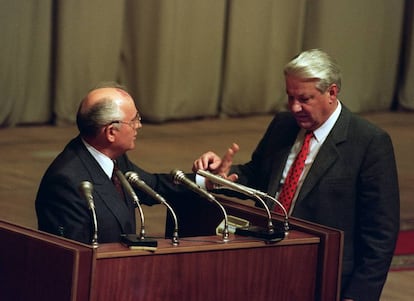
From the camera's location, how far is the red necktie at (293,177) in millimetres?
4391

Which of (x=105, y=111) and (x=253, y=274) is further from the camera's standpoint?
(x=105, y=111)

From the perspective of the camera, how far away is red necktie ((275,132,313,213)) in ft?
14.4

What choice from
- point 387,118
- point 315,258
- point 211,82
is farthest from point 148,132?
point 315,258

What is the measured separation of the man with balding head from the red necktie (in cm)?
67

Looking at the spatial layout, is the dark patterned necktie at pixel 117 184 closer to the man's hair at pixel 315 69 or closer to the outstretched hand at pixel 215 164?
the outstretched hand at pixel 215 164

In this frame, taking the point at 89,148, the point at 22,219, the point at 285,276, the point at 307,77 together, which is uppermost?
the point at 307,77

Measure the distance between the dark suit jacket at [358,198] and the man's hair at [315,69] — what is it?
A: 0.19 metres

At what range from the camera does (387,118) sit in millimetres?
12180

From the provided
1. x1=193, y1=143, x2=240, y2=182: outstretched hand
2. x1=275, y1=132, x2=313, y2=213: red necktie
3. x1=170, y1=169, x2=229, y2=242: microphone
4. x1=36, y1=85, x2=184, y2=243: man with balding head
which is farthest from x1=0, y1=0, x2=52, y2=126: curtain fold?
x1=170, y1=169, x2=229, y2=242: microphone

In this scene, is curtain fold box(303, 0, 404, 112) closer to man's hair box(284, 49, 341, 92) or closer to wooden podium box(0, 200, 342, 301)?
man's hair box(284, 49, 341, 92)

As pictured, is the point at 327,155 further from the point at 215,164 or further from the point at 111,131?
the point at 111,131

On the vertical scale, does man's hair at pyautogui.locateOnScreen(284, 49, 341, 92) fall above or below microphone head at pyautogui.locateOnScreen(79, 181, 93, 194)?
above

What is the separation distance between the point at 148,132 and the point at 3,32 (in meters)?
1.69

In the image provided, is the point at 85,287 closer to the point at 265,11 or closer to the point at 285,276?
the point at 285,276
